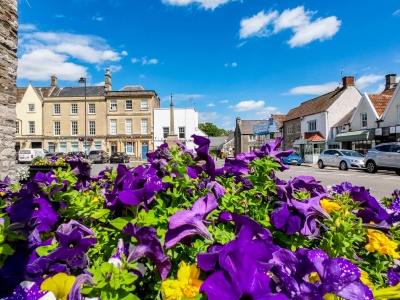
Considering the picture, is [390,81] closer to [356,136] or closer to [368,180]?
[356,136]

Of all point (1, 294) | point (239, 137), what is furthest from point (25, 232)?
point (239, 137)

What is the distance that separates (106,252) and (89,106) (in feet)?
151

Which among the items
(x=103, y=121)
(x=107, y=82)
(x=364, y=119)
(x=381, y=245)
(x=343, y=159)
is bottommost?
(x=343, y=159)

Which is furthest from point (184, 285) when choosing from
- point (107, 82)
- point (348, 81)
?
point (107, 82)

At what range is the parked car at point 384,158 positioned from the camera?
1736cm

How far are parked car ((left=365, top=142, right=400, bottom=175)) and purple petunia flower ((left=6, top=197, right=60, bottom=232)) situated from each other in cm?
2022

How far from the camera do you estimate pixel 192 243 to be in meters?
0.84

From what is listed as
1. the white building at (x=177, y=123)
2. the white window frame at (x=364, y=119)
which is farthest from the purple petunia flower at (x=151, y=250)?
the white building at (x=177, y=123)

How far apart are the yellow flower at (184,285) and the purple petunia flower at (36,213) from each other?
1.55 ft

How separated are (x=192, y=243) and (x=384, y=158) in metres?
20.8

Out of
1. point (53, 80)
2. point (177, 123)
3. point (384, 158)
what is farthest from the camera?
point (53, 80)

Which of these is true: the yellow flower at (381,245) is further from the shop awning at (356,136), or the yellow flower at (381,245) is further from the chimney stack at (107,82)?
the chimney stack at (107,82)

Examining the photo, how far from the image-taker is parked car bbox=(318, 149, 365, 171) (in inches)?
854

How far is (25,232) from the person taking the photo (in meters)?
0.87
